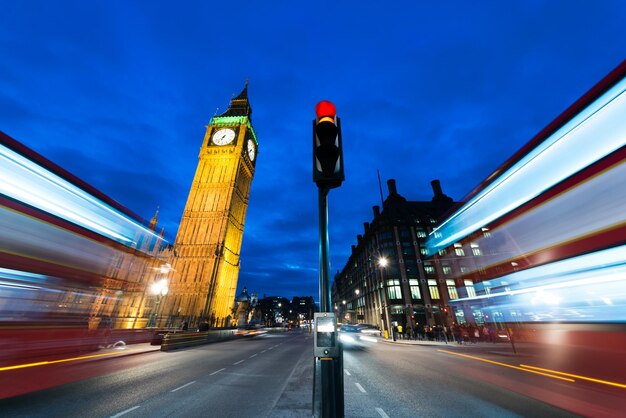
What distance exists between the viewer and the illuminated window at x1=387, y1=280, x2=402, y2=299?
4975cm

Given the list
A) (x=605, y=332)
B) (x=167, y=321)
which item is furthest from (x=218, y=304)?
(x=605, y=332)

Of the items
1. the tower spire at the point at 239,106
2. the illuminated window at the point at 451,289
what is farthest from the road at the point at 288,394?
the tower spire at the point at 239,106

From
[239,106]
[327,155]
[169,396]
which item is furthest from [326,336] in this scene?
[239,106]

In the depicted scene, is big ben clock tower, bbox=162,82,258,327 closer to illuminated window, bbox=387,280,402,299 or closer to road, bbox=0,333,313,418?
illuminated window, bbox=387,280,402,299

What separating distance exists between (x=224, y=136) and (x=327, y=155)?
6536 cm

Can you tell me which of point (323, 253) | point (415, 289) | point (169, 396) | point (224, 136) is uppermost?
point (224, 136)

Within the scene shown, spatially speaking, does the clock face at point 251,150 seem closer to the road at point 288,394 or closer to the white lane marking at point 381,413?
the road at point 288,394

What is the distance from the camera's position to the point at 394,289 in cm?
5044

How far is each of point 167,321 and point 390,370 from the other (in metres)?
45.3

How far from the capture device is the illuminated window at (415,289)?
4950 cm

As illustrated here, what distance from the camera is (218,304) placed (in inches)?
1903

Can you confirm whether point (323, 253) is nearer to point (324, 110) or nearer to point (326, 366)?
point (326, 366)

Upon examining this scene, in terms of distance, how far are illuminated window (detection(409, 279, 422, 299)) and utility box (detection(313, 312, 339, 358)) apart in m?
53.4

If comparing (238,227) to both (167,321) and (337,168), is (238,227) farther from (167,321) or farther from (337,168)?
(337,168)
